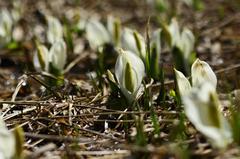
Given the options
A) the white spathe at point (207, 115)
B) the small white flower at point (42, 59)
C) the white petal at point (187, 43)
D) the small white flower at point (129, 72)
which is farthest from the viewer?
the white petal at point (187, 43)

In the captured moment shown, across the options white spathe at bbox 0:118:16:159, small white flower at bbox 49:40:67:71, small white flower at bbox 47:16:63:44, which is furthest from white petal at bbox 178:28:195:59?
white spathe at bbox 0:118:16:159

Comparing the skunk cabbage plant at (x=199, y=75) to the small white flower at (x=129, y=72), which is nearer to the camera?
the skunk cabbage plant at (x=199, y=75)

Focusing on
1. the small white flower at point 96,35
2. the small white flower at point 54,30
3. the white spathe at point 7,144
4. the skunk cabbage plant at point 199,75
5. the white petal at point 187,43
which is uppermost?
the small white flower at point 54,30

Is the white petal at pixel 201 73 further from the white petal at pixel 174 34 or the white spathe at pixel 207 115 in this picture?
the white petal at pixel 174 34

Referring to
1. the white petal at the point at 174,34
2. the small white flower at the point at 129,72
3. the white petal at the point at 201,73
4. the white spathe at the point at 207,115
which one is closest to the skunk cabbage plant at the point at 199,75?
the white petal at the point at 201,73

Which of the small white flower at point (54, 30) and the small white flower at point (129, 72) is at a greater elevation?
the small white flower at point (54, 30)

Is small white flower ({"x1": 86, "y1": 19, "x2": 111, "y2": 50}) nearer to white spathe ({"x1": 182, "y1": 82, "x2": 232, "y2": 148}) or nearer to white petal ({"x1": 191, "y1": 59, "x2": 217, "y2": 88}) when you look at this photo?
white petal ({"x1": 191, "y1": 59, "x2": 217, "y2": 88})

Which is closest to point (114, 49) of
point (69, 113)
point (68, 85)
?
point (68, 85)

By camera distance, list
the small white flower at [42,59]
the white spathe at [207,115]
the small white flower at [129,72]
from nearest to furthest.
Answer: the white spathe at [207,115] < the small white flower at [129,72] < the small white flower at [42,59]
